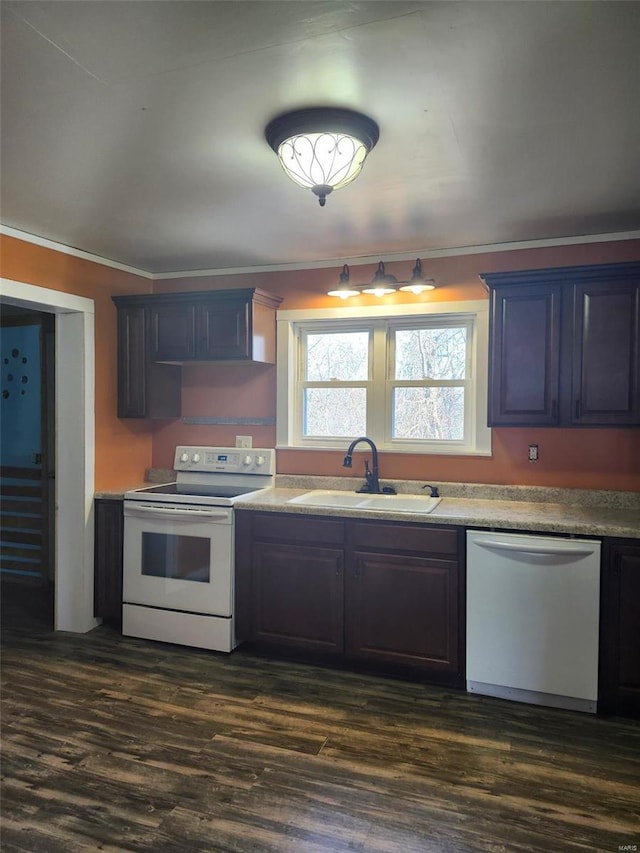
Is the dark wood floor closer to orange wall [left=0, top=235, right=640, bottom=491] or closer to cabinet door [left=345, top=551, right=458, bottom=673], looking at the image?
cabinet door [left=345, top=551, right=458, bottom=673]

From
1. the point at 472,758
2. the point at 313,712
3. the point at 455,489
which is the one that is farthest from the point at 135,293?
the point at 472,758

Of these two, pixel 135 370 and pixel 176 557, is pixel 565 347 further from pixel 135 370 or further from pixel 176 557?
pixel 135 370

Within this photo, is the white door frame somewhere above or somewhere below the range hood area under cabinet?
below

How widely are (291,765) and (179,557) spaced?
1461mm

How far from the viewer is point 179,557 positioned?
3412 millimetres

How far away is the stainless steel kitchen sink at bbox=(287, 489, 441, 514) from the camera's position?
312 centimetres

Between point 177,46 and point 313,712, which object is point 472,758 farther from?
point 177,46

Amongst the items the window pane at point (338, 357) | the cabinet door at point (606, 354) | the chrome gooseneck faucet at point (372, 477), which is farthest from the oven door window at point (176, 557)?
the cabinet door at point (606, 354)

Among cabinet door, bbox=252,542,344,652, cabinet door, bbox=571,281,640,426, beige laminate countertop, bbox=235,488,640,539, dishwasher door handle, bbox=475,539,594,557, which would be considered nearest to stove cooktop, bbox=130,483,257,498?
beige laminate countertop, bbox=235,488,640,539

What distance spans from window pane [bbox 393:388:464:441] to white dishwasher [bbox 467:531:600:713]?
3.02 ft

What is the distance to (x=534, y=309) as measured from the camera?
3000mm

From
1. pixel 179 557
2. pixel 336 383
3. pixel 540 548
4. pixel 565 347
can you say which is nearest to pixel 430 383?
pixel 336 383

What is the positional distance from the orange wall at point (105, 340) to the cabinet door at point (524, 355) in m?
2.46

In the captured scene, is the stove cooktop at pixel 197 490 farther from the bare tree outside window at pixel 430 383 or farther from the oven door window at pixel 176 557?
the bare tree outside window at pixel 430 383
